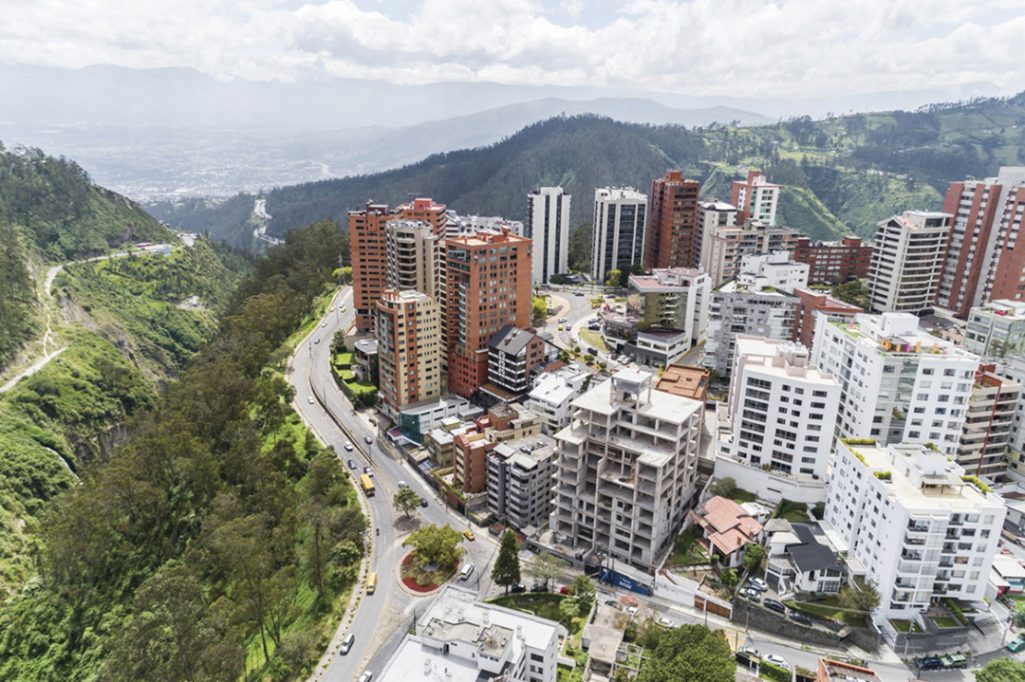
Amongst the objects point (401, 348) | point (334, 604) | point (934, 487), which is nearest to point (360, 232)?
point (401, 348)

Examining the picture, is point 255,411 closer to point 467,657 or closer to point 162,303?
point 467,657

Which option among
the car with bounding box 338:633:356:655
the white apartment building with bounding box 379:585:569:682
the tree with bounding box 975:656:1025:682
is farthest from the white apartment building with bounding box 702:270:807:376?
the car with bounding box 338:633:356:655

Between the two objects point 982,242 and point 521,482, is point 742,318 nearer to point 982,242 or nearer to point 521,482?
point 521,482

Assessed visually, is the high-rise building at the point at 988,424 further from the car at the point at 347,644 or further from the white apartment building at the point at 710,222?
the car at the point at 347,644

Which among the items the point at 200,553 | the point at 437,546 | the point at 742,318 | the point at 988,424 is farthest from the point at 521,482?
the point at 988,424

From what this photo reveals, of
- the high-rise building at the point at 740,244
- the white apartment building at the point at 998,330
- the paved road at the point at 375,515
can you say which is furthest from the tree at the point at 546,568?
the high-rise building at the point at 740,244

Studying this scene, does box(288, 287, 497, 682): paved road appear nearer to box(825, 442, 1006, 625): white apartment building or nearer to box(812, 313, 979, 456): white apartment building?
box(825, 442, 1006, 625): white apartment building
